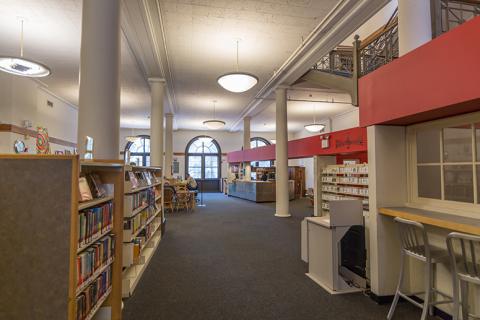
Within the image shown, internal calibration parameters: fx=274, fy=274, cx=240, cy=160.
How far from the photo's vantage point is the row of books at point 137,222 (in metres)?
3.55

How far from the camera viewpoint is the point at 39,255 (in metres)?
1.71

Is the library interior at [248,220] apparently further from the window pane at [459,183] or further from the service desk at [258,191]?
the service desk at [258,191]

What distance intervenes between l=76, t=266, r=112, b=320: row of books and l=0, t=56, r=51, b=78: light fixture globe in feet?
15.1

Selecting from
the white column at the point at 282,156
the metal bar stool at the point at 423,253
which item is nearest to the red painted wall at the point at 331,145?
the white column at the point at 282,156

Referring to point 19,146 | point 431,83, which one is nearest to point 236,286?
point 431,83

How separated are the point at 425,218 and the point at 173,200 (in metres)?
8.62

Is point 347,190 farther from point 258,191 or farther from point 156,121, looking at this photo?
point 258,191

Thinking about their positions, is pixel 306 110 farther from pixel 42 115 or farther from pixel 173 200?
pixel 42 115

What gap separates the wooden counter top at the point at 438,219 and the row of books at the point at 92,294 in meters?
3.01

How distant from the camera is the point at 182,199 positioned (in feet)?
33.5

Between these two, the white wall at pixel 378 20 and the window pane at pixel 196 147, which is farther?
the window pane at pixel 196 147

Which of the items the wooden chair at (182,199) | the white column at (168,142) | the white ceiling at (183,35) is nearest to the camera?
the white ceiling at (183,35)

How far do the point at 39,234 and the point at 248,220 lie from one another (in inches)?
267

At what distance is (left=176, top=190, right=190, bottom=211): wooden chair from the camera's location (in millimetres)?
10052
